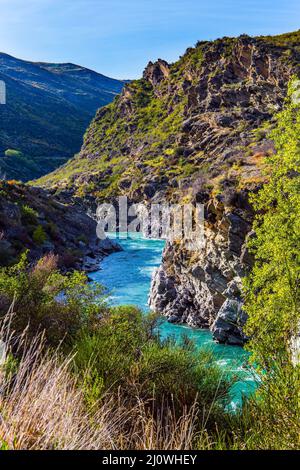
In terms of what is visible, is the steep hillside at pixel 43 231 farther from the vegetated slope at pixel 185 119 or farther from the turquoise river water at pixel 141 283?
the vegetated slope at pixel 185 119

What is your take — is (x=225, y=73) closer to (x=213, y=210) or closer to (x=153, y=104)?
(x=153, y=104)

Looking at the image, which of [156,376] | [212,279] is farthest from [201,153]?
[156,376]

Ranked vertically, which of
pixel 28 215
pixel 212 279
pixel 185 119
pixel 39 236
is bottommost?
pixel 212 279

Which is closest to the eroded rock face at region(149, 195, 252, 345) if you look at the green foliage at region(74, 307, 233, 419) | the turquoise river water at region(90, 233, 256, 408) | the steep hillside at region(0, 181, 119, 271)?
the turquoise river water at region(90, 233, 256, 408)

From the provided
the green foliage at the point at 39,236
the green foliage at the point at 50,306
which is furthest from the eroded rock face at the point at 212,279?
the green foliage at the point at 39,236

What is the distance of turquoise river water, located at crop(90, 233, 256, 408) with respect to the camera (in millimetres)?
26656

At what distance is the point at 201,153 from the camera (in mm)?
87500

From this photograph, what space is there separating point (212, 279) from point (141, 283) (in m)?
15.7

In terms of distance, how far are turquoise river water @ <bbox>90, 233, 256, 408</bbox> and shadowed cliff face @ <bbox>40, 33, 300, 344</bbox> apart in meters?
1.44

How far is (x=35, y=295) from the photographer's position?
1498 cm

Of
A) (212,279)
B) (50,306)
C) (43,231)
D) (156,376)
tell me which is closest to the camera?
(156,376)

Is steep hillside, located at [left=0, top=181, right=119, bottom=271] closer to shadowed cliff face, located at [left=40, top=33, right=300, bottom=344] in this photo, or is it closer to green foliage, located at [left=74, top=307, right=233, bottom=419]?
shadowed cliff face, located at [left=40, top=33, right=300, bottom=344]

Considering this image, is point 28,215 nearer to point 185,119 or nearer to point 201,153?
point 201,153

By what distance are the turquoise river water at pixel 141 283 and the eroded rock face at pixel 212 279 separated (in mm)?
1188
